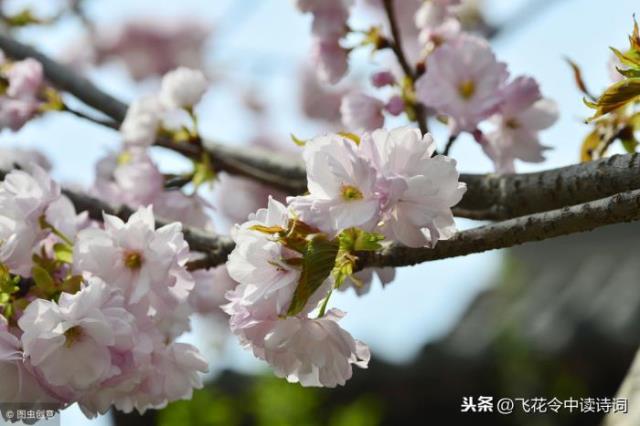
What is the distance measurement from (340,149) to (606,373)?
3.41 m

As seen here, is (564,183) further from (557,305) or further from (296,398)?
(557,305)

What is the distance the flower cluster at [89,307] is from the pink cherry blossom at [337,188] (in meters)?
0.24

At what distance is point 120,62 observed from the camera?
4.57 meters

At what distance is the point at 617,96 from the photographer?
86 centimetres

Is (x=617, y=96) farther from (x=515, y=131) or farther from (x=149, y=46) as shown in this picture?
(x=149, y=46)

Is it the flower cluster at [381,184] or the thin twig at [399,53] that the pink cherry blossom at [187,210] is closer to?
the thin twig at [399,53]

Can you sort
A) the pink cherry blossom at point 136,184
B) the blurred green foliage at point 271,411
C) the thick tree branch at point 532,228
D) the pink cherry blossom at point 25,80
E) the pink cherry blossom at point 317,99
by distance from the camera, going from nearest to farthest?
the thick tree branch at point 532,228
the pink cherry blossom at point 136,184
the pink cherry blossom at point 25,80
the blurred green foliage at point 271,411
the pink cherry blossom at point 317,99

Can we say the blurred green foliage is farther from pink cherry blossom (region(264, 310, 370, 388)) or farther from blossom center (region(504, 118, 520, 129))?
pink cherry blossom (region(264, 310, 370, 388))

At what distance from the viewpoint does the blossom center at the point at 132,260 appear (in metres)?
0.98

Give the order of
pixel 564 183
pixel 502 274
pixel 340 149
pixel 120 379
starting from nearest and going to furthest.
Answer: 1. pixel 340 149
2. pixel 120 379
3. pixel 564 183
4. pixel 502 274

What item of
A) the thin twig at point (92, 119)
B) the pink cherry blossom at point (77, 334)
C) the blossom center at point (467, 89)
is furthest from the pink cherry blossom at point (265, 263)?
the thin twig at point (92, 119)

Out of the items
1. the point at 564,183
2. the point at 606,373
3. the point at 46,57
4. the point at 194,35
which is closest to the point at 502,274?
the point at 606,373

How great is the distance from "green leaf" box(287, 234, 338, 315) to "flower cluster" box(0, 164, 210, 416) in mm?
226

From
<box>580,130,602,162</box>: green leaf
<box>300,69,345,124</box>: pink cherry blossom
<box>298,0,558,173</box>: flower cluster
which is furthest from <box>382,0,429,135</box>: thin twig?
<box>300,69,345,124</box>: pink cherry blossom
